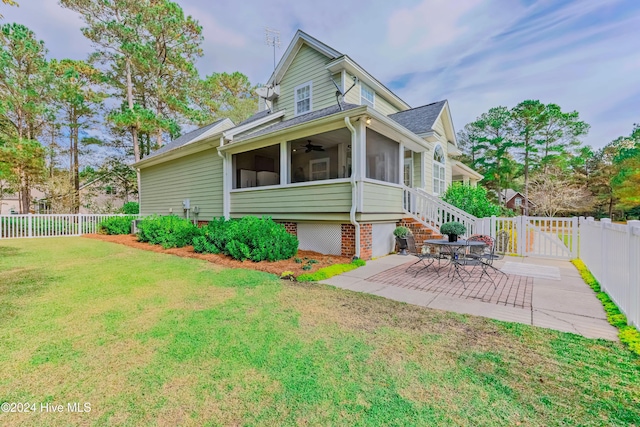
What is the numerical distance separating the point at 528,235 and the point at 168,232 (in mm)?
12033

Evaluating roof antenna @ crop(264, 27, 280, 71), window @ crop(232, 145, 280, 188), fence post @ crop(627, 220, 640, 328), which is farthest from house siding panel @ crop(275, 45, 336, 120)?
fence post @ crop(627, 220, 640, 328)

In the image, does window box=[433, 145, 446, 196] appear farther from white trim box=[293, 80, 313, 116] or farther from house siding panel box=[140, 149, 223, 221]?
house siding panel box=[140, 149, 223, 221]

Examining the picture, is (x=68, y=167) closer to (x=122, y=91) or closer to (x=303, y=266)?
(x=122, y=91)

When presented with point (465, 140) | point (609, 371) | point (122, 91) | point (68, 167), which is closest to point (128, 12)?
point (122, 91)

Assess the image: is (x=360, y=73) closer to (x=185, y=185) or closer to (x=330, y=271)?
(x=330, y=271)

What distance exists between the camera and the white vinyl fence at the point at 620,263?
116 inches

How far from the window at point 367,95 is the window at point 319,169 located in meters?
2.85

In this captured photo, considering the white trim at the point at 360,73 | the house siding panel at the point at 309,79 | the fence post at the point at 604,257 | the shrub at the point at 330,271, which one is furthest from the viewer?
the house siding panel at the point at 309,79

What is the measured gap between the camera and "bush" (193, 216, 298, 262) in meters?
7.02

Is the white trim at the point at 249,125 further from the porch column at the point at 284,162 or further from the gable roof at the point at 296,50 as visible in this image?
the porch column at the point at 284,162

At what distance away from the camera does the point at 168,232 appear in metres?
10.1

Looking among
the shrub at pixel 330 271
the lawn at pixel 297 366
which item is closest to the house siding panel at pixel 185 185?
the shrub at pixel 330 271

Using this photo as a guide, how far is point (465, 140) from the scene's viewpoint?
113 ft

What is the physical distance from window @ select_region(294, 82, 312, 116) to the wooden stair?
6.08 meters
